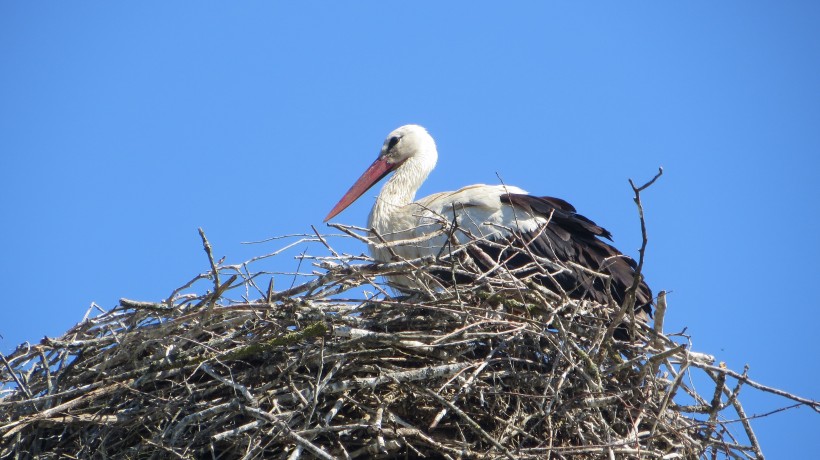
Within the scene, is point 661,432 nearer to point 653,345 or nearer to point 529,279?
point 653,345

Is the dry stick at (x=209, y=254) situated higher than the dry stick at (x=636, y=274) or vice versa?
the dry stick at (x=636, y=274)

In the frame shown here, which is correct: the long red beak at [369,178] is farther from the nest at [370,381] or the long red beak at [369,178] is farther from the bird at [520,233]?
the nest at [370,381]

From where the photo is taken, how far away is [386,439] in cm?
378

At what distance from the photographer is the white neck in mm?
6175

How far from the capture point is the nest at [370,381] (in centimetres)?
376

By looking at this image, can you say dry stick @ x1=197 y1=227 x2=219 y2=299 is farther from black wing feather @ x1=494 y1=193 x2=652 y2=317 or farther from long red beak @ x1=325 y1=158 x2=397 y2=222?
long red beak @ x1=325 y1=158 x2=397 y2=222

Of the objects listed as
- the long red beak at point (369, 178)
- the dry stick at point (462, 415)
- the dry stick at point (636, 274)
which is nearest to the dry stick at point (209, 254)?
the dry stick at point (462, 415)

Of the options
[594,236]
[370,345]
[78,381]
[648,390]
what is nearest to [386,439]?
[370,345]

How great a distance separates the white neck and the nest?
77.7 inches

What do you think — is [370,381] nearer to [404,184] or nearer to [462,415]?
[462,415]

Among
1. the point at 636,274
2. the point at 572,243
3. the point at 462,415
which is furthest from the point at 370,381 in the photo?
the point at 572,243

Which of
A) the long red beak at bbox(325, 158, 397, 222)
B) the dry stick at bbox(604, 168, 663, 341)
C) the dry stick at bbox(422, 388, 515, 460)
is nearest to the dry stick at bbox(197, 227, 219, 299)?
the dry stick at bbox(422, 388, 515, 460)

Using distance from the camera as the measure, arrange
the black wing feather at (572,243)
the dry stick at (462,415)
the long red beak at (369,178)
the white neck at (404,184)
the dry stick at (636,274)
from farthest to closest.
→ 1. the long red beak at (369,178)
2. the white neck at (404,184)
3. the black wing feather at (572,243)
4. the dry stick at (462,415)
5. the dry stick at (636,274)

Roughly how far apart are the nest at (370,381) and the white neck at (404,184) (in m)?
1.97
